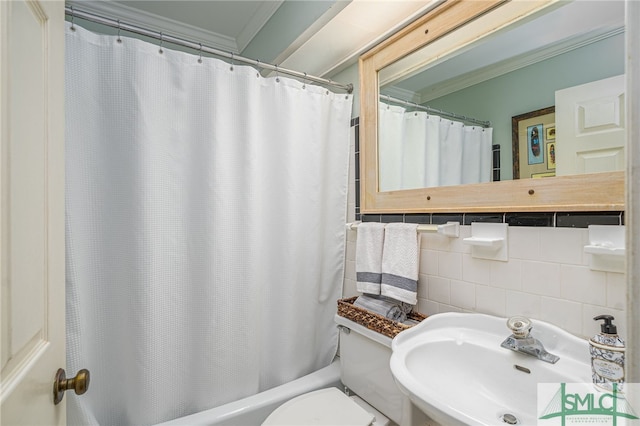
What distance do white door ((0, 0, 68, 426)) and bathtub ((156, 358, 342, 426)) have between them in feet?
2.33

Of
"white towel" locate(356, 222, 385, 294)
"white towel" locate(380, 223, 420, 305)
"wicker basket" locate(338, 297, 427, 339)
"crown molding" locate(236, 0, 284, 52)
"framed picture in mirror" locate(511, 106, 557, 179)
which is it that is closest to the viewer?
"framed picture in mirror" locate(511, 106, 557, 179)

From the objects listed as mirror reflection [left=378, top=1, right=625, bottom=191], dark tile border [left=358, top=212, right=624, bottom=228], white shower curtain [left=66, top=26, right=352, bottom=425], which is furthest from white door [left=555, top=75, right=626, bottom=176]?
white shower curtain [left=66, top=26, right=352, bottom=425]

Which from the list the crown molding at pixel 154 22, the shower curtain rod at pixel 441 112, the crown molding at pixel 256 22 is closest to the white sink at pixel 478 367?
the shower curtain rod at pixel 441 112

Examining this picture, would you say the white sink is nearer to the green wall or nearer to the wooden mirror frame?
the wooden mirror frame

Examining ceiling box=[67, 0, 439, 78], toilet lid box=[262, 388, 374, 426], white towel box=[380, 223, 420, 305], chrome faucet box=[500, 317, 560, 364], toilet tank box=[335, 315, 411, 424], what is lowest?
toilet lid box=[262, 388, 374, 426]

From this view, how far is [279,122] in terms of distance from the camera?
1.53 m

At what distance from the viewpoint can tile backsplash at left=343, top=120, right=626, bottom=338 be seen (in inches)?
31.6

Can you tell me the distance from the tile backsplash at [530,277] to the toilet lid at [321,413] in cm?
47

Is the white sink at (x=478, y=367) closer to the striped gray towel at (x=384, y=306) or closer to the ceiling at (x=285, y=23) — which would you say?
the striped gray towel at (x=384, y=306)

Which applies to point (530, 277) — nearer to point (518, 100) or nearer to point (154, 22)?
point (518, 100)

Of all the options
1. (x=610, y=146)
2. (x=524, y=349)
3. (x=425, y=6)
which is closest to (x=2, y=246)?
(x=524, y=349)

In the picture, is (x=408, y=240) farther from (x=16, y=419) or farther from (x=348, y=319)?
(x=16, y=419)

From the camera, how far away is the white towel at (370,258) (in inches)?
52.9

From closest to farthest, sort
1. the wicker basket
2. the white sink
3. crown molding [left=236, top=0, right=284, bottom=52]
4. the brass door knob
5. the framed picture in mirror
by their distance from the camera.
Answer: the brass door knob → the white sink → the framed picture in mirror → the wicker basket → crown molding [left=236, top=0, right=284, bottom=52]
